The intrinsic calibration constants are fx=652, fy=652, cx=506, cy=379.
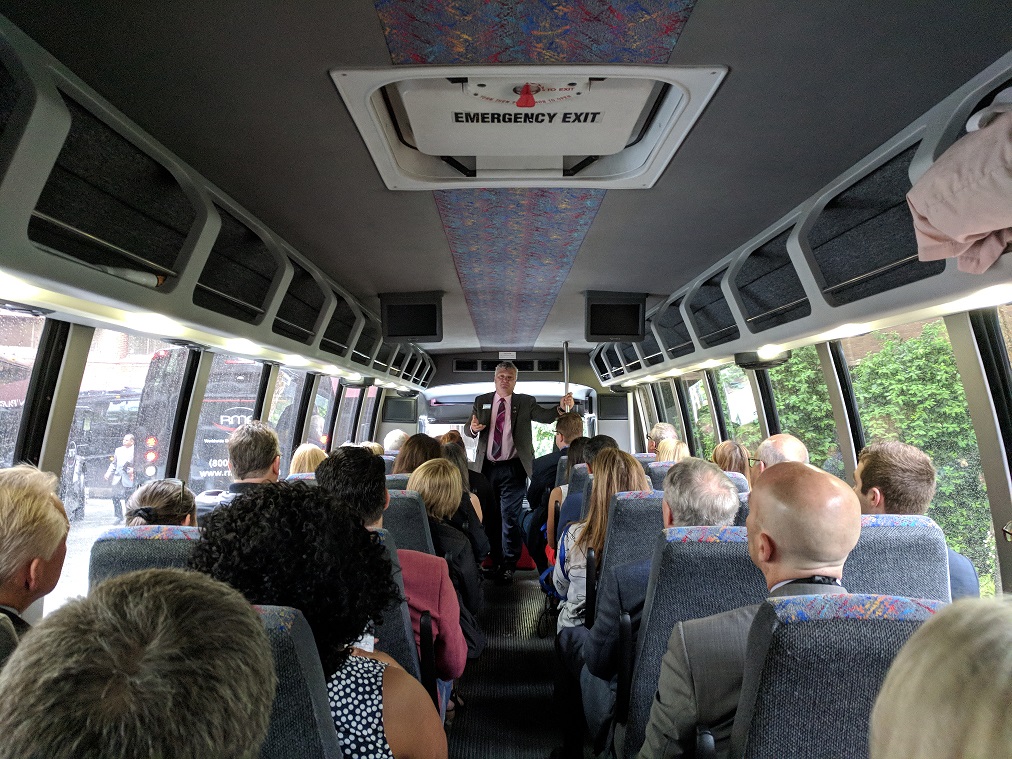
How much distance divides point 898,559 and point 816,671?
4.17ft

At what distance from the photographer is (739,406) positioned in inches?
318

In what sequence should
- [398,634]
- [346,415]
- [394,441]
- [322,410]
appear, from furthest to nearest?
1. [346,415]
2. [322,410]
3. [394,441]
4. [398,634]

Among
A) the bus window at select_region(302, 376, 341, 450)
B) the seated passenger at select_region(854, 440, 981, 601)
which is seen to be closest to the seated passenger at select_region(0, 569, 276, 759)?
the seated passenger at select_region(854, 440, 981, 601)

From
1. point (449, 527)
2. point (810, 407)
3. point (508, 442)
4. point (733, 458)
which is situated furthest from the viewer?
point (508, 442)

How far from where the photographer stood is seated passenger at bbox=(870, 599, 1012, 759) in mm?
680

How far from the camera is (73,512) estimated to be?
13.6 feet

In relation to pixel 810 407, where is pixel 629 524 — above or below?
below

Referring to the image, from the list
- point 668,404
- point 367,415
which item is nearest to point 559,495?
point 668,404

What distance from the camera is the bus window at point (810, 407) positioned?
18.9 ft

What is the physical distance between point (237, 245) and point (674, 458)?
15.5 ft

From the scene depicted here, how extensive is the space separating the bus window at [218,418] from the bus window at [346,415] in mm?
3979

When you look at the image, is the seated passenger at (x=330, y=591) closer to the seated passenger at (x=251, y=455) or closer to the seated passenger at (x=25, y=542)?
the seated passenger at (x=25, y=542)

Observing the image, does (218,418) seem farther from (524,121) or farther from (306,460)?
(524,121)

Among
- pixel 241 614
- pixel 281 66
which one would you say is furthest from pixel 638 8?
pixel 241 614
